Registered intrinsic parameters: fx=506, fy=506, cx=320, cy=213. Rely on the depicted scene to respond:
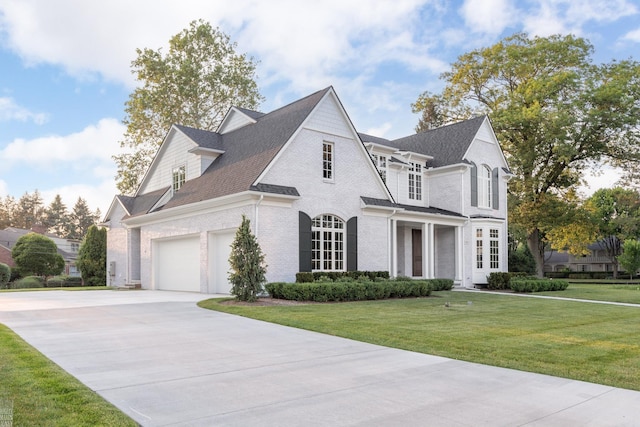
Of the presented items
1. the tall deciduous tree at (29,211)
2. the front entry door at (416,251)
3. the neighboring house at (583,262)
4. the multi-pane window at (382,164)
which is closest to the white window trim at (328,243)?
the multi-pane window at (382,164)

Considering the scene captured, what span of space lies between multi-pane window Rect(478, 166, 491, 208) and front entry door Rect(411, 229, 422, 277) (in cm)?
385

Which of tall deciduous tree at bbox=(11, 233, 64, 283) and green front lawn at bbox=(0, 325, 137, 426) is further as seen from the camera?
tall deciduous tree at bbox=(11, 233, 64, 283)

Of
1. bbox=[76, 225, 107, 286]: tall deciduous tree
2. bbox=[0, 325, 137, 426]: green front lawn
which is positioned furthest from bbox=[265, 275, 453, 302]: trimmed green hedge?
bbox=[76, 225, 107, 286]: tall deciduous tree

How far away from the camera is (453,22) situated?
17.5 m

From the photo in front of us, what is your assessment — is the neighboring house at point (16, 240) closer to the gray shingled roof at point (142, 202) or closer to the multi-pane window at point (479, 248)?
the gray shingled roof at point (142, 202)

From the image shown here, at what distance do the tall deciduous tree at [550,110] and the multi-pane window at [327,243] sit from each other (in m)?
16.8

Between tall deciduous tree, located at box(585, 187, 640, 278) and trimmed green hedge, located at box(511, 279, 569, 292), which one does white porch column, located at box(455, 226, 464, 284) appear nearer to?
trimmed green hedge, located at box(511, 279, 569, 292)

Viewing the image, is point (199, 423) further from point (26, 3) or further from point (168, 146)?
point (168, 146)

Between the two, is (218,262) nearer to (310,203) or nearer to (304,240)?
(304,240)

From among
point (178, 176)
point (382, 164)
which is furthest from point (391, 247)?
point (178, 176)

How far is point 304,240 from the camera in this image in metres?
18.5

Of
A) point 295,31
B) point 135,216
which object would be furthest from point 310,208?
point 135,216

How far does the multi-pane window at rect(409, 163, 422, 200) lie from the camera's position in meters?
26.9

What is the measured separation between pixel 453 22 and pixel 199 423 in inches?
654
